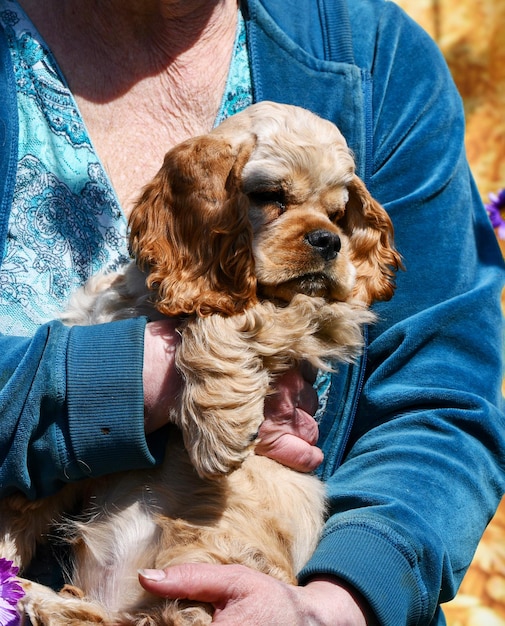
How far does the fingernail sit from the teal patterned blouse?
2.50ft

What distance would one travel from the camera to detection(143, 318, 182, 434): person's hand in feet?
6.78

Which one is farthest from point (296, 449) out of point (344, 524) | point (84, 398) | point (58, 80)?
point (58, 80)

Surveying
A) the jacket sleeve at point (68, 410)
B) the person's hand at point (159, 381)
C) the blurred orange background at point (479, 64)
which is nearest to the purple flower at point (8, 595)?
the jacket sleeve at point (68, 410)

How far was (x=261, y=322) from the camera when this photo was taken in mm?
2166

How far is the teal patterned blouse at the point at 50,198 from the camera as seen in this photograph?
7.68ft

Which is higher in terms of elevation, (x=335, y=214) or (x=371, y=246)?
(x=335, y=214)

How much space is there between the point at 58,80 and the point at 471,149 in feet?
8.99

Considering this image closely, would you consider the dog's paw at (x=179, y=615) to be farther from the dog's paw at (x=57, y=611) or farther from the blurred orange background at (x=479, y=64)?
the blurred orange background at (x=479, y=64)

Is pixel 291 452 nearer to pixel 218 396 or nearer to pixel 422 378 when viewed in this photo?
pixel 218 396

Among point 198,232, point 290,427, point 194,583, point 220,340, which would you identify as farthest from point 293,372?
point 194,583

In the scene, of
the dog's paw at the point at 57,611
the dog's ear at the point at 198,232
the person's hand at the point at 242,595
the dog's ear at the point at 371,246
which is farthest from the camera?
the dog's ear at the point at 371,246

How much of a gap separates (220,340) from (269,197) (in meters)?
0.45

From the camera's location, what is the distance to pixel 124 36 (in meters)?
2.70

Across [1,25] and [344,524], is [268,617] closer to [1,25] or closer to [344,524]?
[344,524]
